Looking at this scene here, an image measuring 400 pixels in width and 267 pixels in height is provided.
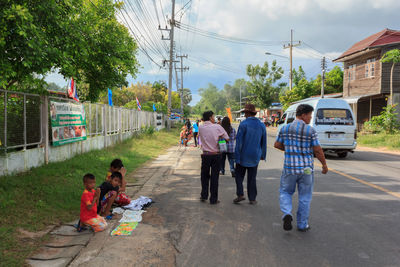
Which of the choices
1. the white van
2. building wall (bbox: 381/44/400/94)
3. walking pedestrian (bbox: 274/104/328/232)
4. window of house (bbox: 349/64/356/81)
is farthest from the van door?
window of house (bbox: 349/64/356/81)

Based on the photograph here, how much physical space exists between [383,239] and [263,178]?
14.5 ft

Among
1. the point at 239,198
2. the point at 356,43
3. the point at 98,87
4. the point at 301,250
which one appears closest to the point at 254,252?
the point at 301,250

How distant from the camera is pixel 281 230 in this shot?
14.7 feet

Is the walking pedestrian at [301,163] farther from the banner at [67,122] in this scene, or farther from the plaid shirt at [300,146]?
the banner at [67,122]

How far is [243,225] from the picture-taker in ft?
15.4

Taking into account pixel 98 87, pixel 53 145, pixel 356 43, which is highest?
pixel 356 43

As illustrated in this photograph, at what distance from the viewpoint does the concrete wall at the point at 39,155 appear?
6.37 metres

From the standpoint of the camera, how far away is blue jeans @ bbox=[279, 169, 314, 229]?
4.38 meters

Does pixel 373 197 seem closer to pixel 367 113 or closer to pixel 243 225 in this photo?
pixel 243 225

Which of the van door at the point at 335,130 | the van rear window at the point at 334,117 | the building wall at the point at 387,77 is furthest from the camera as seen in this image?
the building wall at the point at 387,77

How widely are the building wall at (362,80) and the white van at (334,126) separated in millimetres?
14253

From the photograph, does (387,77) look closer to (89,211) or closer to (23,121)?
(23,121)

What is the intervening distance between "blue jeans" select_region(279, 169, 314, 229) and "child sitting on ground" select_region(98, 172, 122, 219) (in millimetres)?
2717

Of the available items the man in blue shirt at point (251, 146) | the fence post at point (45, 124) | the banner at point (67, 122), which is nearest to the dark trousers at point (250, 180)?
the man in blue shirt at point (251, 146)
